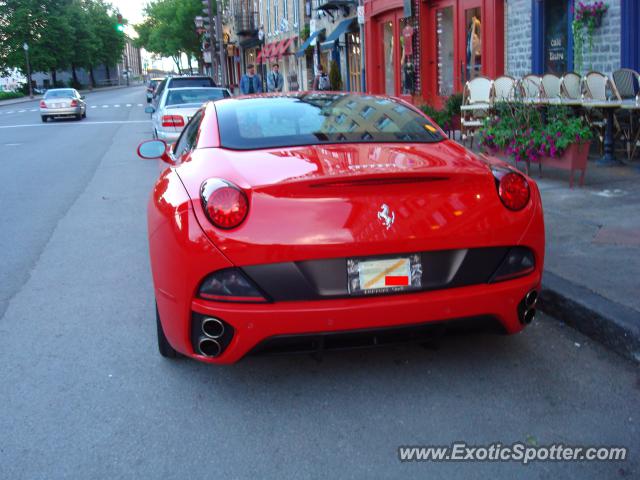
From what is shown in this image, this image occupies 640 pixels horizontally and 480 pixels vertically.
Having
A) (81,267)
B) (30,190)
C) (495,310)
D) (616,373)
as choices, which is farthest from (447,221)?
(30,190)

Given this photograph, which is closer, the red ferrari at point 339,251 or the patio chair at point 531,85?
the red ferrari at point 339,251

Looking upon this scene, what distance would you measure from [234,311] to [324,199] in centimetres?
62

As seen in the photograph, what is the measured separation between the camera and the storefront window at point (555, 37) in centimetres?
1337

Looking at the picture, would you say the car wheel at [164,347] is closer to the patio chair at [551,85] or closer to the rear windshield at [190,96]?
the patio chair at [551,85]

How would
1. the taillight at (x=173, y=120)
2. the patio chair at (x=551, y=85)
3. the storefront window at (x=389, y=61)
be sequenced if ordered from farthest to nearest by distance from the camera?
the storefront window at (x=389, y=61), the taillight at (x=173, y=120), the patio chair at (x=551, y=85)

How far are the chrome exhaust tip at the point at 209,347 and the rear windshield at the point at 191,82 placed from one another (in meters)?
17.8

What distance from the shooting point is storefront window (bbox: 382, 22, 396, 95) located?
23438mm

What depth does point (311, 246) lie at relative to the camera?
129 inches

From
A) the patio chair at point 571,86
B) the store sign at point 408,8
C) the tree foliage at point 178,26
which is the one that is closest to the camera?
the patio chair at point 571,86

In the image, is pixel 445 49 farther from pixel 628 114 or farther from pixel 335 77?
pixel 628 114

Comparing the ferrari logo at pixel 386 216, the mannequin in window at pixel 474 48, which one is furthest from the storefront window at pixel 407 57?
the ferrari logo at pixel 386 216

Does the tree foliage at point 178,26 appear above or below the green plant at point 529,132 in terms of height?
above

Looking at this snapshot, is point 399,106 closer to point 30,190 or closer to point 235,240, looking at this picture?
point 235,240

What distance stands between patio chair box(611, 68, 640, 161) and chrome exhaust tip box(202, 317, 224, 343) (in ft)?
25.2
